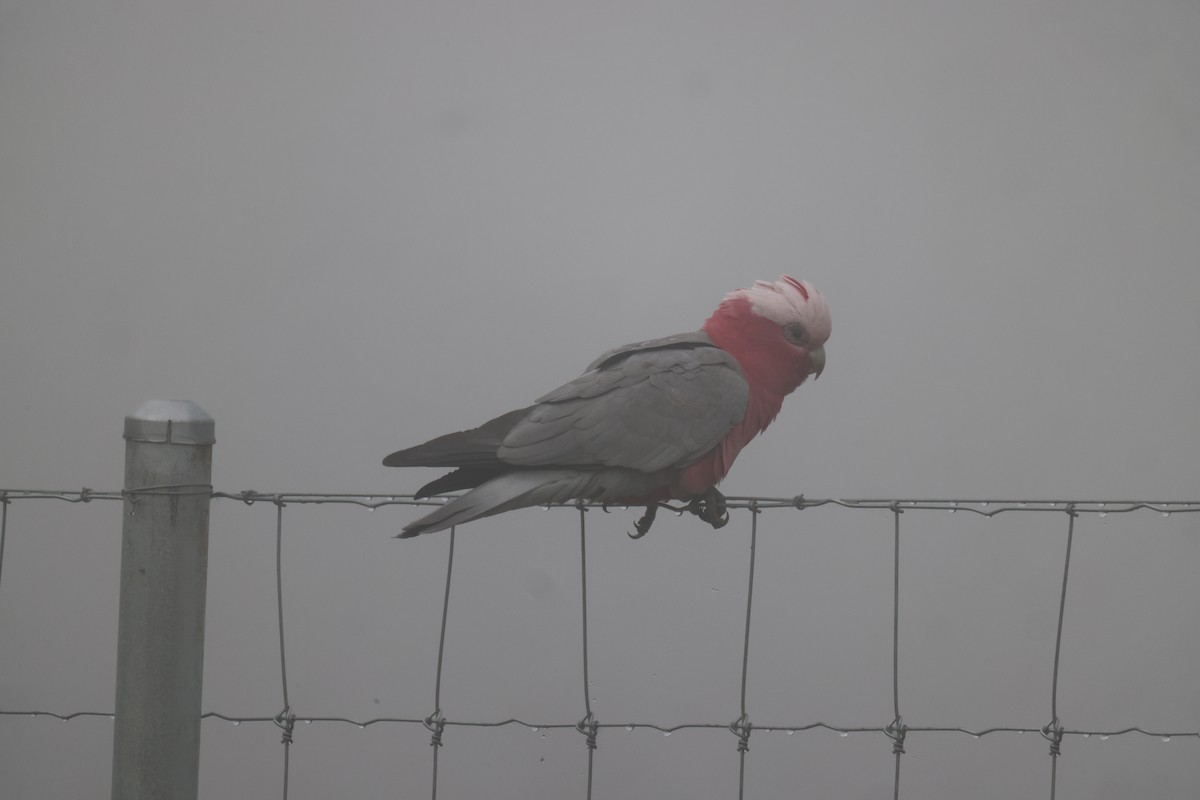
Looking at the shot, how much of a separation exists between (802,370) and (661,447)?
0.32 m

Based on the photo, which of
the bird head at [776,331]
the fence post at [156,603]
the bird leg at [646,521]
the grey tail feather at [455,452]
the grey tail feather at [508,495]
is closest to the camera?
the fence post at [156,603]

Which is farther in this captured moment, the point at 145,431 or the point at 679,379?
the point at 679,379

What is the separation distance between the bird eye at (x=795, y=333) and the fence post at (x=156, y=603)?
2.92ft

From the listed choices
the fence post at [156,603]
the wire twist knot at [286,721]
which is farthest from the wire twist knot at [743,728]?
the fence post at [156,603]

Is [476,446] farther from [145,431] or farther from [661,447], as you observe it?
[145,431]

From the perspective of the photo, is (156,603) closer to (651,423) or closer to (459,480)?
(459,480)

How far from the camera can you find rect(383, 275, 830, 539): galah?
1377 mm

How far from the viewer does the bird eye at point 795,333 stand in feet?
5.21

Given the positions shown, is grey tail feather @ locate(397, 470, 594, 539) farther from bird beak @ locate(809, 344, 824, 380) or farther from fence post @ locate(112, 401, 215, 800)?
bird beak @ locate(809, 344, 824, 380)

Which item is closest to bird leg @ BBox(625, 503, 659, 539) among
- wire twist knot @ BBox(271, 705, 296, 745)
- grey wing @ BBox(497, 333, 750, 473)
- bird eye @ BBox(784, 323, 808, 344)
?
grey wing @ BBox(497, 333, 750, 473)

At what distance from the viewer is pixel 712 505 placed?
159cm

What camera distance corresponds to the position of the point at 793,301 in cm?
158

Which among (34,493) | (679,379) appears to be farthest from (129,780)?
(679,379)

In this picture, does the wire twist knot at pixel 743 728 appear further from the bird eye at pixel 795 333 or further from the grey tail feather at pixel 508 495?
the bird eye at pixel 795 333
